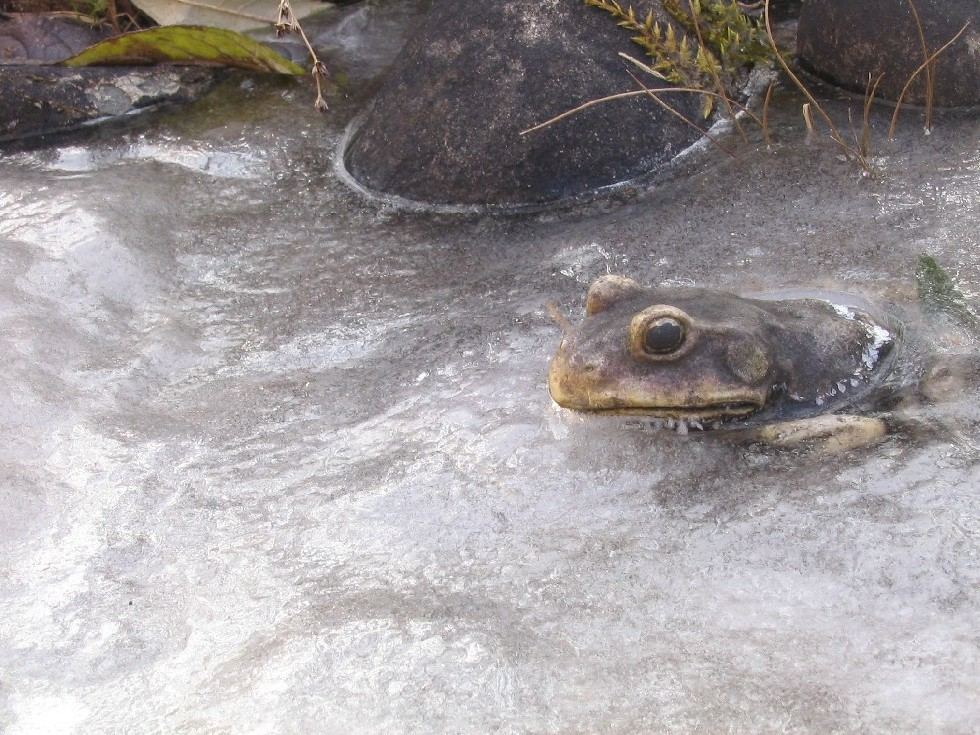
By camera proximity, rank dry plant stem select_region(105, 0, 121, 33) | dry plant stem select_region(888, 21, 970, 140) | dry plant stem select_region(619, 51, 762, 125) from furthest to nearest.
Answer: dry plant stem select_region(105, 0, 121, 33), dry plant stem select_region(619, 51, 762, 125), dry plant stem select_region(888, 21, 970, 140)

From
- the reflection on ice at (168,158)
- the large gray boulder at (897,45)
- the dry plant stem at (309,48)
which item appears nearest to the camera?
the large gray boulder at (897,45)

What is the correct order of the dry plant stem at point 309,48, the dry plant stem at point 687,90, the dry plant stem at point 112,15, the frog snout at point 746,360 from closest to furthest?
1. the frog snout at point 746,360
2. the dry plant stem at point 687,90
3. the dry plant stem at point 309,48
4. the dry plant stem at point 112,15

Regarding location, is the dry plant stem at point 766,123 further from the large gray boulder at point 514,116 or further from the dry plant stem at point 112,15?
the dry plant stem at point 112,15

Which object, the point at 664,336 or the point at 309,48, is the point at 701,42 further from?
the point at 664,336

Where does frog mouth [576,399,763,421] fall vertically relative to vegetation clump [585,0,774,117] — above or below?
below

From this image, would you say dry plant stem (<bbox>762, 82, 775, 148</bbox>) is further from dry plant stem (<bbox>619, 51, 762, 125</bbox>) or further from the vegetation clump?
the vegetation clump

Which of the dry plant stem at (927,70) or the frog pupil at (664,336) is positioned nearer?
the frog pupil at (664,336)

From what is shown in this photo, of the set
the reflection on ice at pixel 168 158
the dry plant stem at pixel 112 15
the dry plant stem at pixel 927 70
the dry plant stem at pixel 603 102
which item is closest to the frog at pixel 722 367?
A: the dry plant stem at pixel 603 102

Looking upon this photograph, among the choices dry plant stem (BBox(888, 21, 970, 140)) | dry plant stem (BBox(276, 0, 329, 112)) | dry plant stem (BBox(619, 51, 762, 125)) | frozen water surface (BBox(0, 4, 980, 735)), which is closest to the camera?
frozen water surface (BBox(0, 4, 980, 735))

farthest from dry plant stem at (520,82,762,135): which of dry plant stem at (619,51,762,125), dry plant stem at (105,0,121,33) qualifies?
dry plant stem at (105,0,121,33)
